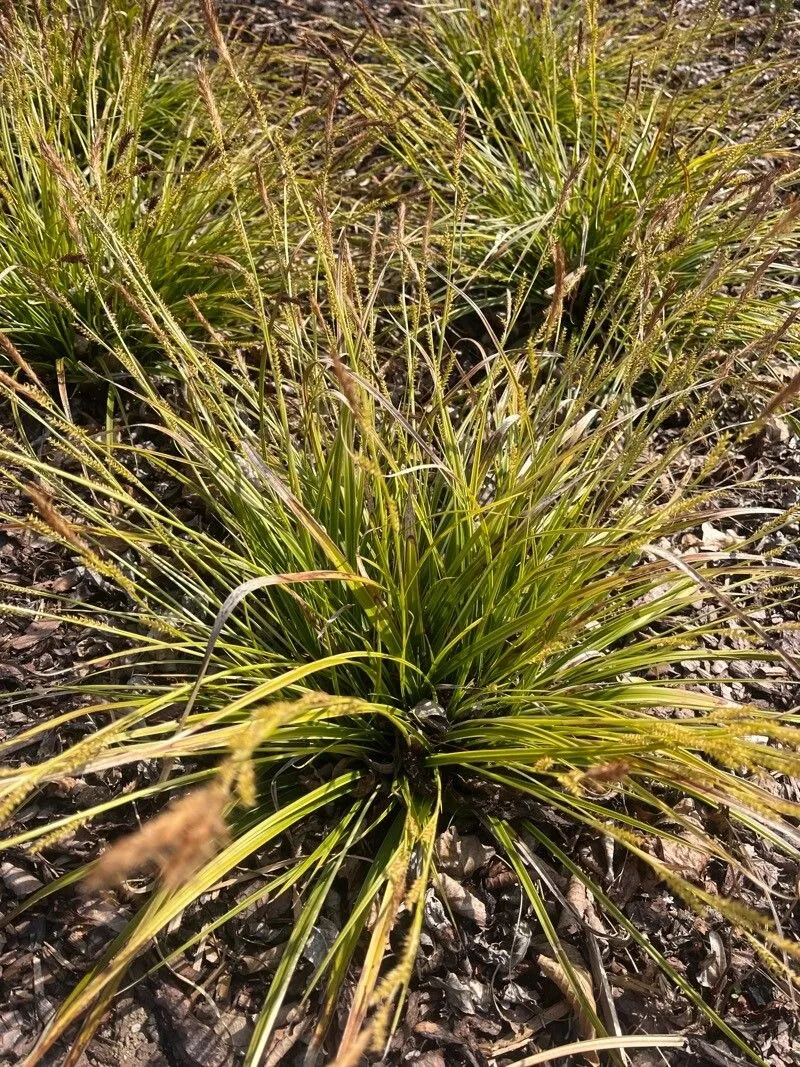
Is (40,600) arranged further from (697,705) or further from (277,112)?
(277,112)

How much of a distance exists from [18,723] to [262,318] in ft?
3.44

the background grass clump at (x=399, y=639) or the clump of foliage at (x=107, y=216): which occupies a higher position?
the clump of foliage at (x=107, y=216)

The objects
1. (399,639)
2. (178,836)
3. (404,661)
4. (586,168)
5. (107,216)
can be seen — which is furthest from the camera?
(586,168)

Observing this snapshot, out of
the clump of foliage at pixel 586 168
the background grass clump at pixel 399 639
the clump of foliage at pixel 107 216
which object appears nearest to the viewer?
the background grass clump at pixel 399 639

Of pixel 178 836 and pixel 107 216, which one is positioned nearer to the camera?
pixel 178 836

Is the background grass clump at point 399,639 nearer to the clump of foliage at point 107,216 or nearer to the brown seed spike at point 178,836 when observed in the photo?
the clump of foliage at point 107,216

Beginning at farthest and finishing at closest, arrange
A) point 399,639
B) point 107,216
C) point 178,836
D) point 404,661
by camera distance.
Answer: point 107,216 → point 399,639 → point 404,661 → point 178,836

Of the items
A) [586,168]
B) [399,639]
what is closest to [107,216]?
[399,639]

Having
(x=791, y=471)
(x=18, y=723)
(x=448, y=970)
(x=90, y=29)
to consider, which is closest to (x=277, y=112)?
(x=90, y=29)

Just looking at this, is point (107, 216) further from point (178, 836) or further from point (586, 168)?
point (178, 836)

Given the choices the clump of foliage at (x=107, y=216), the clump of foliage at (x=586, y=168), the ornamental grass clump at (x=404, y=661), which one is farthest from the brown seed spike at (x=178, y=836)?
the clump of foliage at (x=586, y=168)

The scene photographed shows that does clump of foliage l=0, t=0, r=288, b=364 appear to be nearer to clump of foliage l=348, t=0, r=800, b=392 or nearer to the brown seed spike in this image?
clump of foliage l=348, t=0, r=800, b=392

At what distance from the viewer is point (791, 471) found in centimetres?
265

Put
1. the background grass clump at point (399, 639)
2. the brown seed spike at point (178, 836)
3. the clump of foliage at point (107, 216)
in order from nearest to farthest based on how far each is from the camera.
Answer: the brown seed spike at point (178, 836)
the background grass clump at point (399, 639)
the clump of foliage at point (107, 216)
